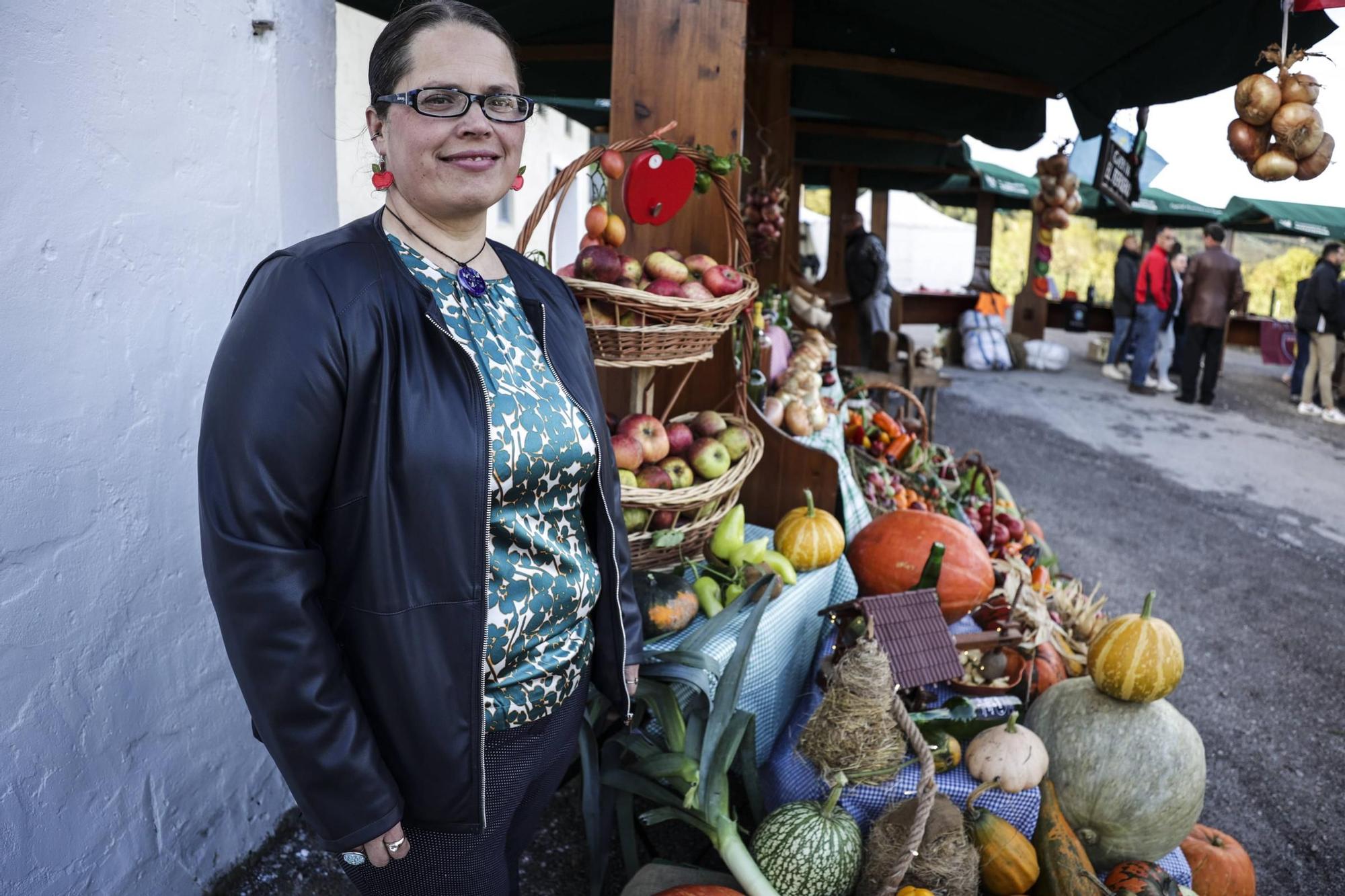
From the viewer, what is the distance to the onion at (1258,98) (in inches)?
120

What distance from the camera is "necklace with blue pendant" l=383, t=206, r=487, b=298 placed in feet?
4.53

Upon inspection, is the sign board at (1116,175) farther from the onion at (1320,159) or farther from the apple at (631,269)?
the apple at (631,269)

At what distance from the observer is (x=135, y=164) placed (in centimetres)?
185

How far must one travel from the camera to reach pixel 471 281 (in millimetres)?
1414

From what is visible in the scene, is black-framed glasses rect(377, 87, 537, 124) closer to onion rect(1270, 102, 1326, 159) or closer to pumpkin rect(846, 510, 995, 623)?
pumpkin rect(846, 510, 995, 623)

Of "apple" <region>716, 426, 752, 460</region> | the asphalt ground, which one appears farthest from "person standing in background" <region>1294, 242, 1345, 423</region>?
"apple" <region>716, 426, 752, 460</region>

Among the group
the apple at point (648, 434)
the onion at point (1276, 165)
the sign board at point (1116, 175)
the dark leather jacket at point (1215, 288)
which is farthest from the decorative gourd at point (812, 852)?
the dark leather jacket at point (1215, 288)

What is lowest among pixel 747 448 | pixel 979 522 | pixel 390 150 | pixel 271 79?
pixel 979 522

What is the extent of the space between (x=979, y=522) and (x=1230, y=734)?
126cm

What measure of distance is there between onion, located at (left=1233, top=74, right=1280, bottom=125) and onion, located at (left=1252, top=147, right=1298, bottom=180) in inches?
4.7

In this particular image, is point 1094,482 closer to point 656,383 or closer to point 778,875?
point 656,383

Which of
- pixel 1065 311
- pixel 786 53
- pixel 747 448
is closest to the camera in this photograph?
pixel 747 448

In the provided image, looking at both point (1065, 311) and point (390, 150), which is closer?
point (390, 150)

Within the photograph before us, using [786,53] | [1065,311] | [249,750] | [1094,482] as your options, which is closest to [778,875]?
[249,750]
